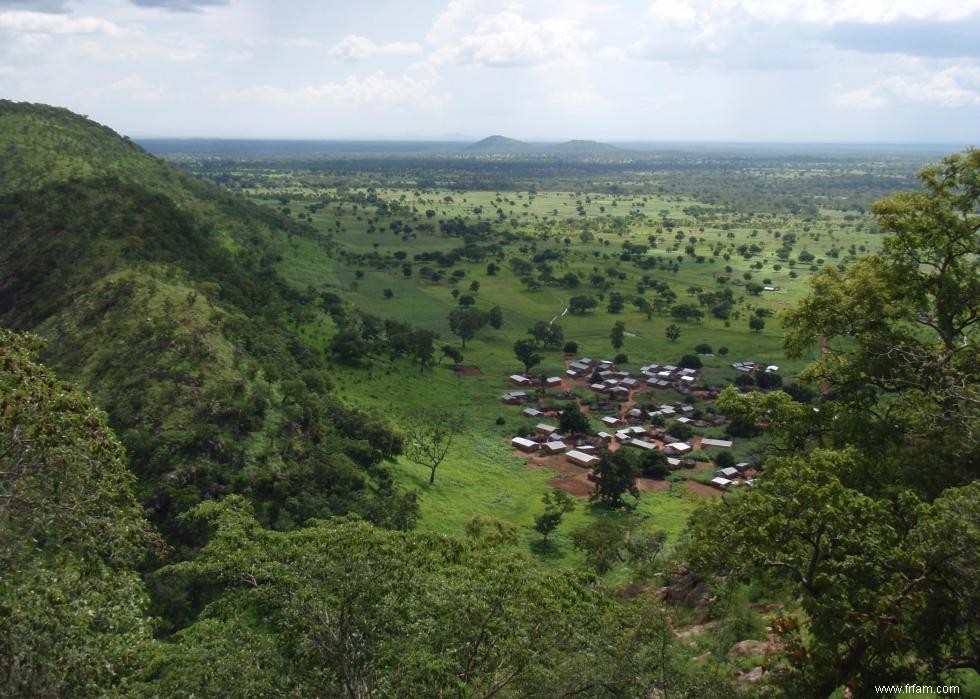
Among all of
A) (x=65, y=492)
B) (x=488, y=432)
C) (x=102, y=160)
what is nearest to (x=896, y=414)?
(x=65, y=492)

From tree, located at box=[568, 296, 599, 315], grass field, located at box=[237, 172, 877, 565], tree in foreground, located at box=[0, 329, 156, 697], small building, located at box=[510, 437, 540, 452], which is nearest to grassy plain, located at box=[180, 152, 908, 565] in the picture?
grass field, located at box=[237, 172, 877, 565]

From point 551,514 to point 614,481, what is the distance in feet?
23.7

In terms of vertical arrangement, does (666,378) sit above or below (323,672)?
below

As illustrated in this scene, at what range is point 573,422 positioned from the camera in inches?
2462

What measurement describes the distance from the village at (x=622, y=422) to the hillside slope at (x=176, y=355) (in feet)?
52.4

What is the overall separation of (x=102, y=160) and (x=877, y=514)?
381 ft

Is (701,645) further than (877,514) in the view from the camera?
Yes

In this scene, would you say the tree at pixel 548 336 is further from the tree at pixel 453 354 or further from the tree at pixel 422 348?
the tree at pixel 422 348

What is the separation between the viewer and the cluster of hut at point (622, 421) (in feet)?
193

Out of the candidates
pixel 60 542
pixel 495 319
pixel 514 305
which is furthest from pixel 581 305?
pixel 60 542

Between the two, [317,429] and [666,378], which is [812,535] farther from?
[666,378]

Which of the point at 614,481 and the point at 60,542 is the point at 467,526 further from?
the point at 60,542

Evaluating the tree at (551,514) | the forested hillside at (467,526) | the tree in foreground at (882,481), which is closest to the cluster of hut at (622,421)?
the forested hillside at (467,526)

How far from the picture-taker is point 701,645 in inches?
843
